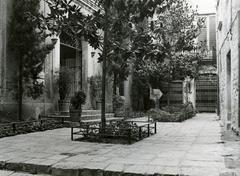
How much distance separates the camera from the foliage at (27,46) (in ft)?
41.7

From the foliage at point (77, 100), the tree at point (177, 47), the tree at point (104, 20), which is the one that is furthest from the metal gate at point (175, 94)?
the tree at point (104, 20)

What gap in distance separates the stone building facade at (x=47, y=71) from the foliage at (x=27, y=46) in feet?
0.92

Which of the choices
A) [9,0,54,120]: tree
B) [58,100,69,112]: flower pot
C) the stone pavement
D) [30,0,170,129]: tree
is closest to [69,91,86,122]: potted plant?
[9,0,54,120]: tree

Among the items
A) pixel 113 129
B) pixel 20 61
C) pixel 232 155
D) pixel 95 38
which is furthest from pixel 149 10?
pixel 20 61

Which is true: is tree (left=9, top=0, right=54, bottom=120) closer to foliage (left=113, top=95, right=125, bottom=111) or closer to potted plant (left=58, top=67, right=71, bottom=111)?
potted plant (left=58, top=67, right=71, bottom=111)

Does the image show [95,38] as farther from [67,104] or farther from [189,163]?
[67,104]

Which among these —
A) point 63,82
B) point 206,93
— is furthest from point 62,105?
point 206,93

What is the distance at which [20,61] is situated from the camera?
1312 cm

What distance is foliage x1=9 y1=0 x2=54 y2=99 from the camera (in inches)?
500

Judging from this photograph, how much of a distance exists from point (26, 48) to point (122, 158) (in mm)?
8124

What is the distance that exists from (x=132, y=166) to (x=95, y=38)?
4481 millimetres

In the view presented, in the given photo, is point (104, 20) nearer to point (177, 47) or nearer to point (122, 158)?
point (122, 158)

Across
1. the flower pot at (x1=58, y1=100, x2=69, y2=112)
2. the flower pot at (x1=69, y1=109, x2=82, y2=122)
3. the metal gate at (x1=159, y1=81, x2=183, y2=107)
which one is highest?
the metal gate at (x1=159, y1=81, x2=183, y2=107)

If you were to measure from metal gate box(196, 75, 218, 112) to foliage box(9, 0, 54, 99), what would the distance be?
1660 cm
